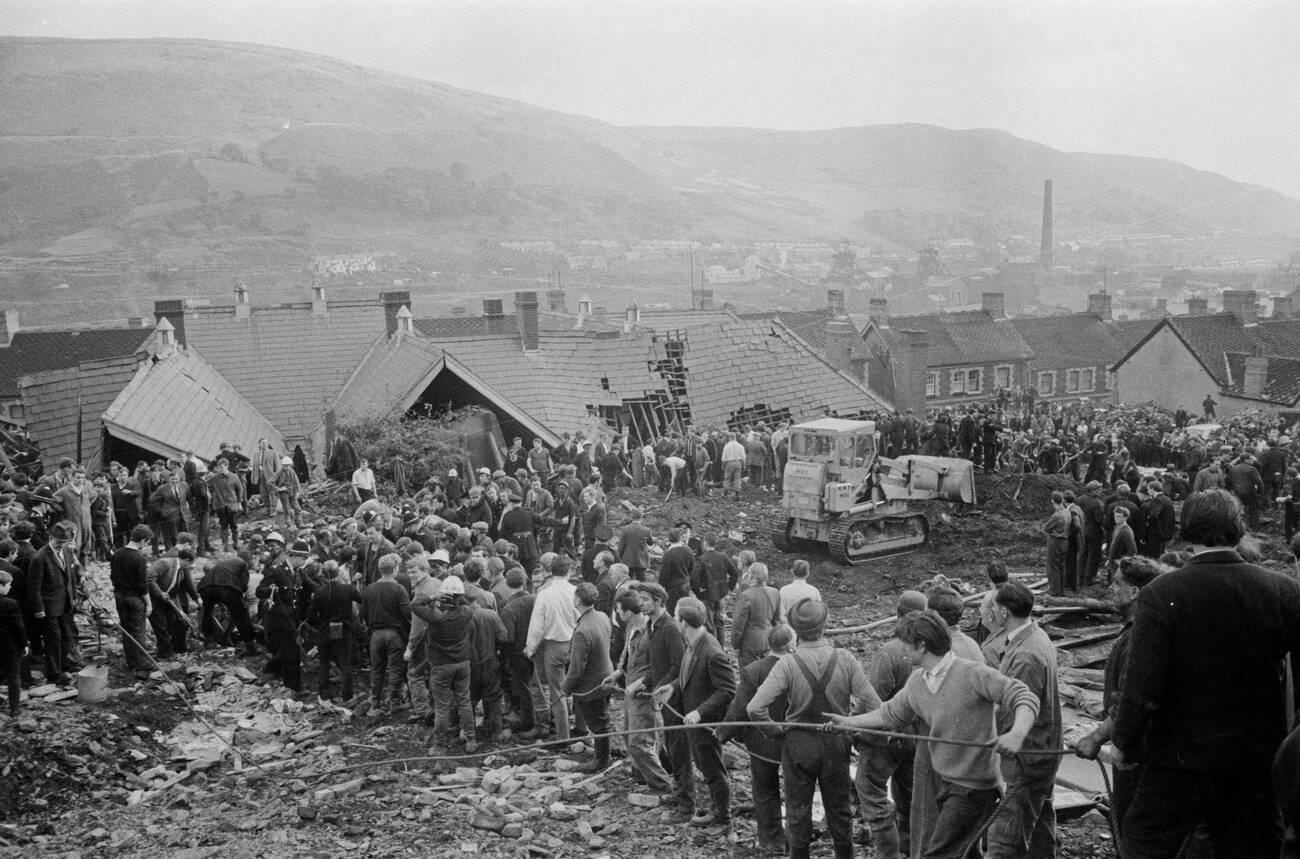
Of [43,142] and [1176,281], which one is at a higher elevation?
[43,142]

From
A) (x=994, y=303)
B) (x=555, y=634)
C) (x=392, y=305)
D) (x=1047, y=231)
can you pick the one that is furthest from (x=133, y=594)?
(x=1047, y=231)

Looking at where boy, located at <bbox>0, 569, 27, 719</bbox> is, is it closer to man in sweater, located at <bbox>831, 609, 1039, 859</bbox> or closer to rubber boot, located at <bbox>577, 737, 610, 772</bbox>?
rubber boot, located at <bbox>577, 737, 610, 772</bbox>

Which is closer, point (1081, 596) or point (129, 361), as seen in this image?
point (1081, 596)

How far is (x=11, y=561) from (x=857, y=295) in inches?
5228

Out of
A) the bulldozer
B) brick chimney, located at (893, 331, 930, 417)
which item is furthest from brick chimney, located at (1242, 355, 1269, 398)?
the bulldozer

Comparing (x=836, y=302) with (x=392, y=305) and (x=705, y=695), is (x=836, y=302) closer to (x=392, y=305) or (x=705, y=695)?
(x=392, y=305)

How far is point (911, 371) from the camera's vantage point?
180 ft

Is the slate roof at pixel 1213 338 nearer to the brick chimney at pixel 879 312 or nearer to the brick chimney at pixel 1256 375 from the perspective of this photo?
the brick chimney at pixel 1256 375

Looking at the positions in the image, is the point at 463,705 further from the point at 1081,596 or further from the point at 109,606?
the point at 1081,596

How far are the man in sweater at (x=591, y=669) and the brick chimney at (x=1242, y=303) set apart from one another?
55394 millimetres

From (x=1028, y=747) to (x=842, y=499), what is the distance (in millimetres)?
14378

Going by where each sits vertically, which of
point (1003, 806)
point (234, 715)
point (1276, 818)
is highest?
point (1276, 818)

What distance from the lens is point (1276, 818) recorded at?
517 cm

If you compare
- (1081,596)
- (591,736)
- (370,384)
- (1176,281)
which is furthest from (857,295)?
(591,736)
